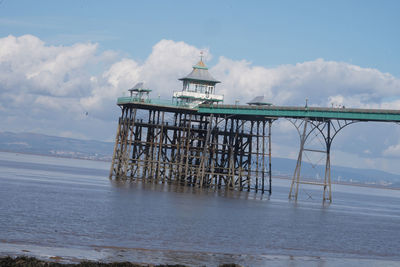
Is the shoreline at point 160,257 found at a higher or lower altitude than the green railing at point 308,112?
lower

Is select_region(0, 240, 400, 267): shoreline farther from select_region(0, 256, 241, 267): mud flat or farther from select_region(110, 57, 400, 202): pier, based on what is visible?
select_region(110, 57, 400, 202): pier

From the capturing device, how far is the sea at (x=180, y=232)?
32.8 meters

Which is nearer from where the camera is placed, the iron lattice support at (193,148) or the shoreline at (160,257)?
the shoreline at (160,257)

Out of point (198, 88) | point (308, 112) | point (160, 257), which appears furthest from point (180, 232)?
point (198, 88)

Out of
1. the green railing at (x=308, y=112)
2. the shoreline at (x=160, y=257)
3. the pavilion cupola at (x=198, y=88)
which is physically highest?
the pavilion cupola at (x=198, y=88)

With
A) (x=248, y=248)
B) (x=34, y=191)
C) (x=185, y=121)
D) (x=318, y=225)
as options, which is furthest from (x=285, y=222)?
(x=185, y=121)

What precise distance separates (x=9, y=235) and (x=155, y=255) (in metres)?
7.40

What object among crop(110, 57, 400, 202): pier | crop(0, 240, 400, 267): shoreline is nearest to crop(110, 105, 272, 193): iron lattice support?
crop(110, 57, 400, 202): pier

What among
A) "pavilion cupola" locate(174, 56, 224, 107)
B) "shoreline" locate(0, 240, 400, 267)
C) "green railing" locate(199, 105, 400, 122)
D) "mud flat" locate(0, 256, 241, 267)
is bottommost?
"shoreline" locate(0, 240, 400, 267)

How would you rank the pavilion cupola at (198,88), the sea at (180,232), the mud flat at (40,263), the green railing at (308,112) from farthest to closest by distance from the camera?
the pavilion cupola at (198,88) < the green railing at (308,112) < the sea at (180,232) < the mud flat at (40,263)

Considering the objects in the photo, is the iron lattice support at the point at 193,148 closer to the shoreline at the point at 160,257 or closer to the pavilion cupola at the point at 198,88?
the pavilion cupola at the point at 198,88

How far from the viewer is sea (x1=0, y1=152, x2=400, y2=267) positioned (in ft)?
108

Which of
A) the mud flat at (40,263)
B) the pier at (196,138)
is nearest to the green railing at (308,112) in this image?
the pier at (196,138)

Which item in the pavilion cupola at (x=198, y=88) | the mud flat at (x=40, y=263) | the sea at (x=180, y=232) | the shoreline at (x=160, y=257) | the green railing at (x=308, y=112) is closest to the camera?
the mud flat at (x=40, y=263)
